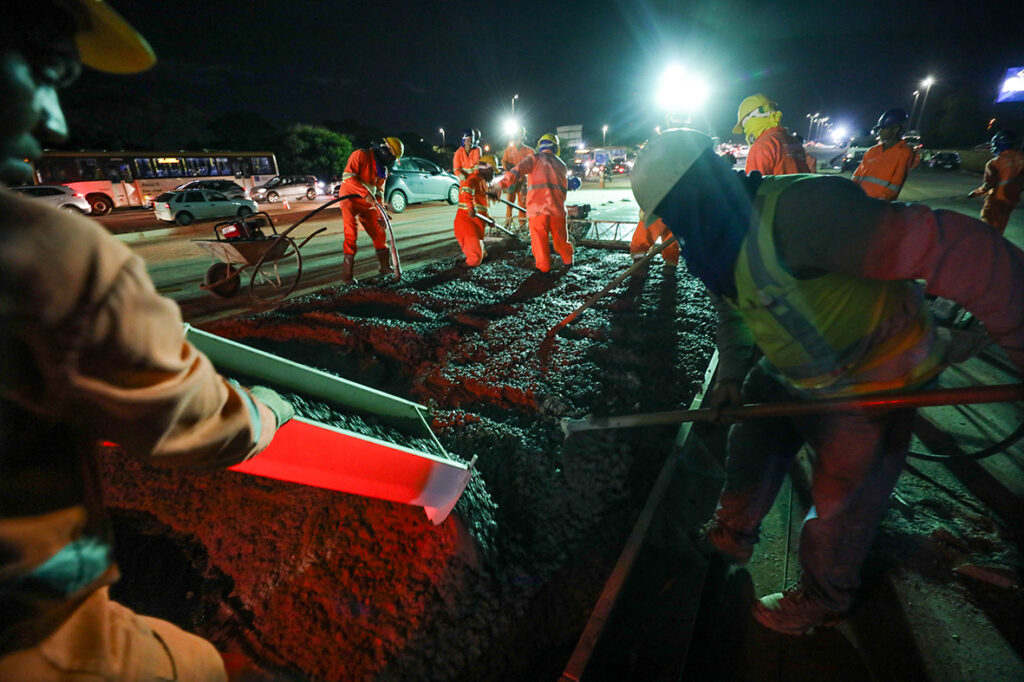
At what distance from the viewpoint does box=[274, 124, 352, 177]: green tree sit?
3259 cm

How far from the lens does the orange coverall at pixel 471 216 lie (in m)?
6.51

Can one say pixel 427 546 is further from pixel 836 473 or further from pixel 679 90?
pixel 679 90

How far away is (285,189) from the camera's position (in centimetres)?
2164

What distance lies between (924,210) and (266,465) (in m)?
2.08


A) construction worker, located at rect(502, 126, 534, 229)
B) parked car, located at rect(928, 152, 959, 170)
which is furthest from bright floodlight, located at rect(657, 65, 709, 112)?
parked car, located at rect(928, 152, 959, 170)

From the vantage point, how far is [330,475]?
1571mm

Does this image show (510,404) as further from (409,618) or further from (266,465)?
(266,465)

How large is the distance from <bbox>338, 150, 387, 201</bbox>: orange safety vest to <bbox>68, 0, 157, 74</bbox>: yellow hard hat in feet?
15.9

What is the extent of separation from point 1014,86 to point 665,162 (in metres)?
37.2

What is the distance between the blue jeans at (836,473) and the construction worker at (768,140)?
12.5 feet

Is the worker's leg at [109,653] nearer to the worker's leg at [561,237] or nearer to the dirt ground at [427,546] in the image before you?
the dirt ground at [427,546]

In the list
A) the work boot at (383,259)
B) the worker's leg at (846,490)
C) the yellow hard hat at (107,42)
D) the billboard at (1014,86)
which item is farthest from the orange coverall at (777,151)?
the billboard at (1014,86)

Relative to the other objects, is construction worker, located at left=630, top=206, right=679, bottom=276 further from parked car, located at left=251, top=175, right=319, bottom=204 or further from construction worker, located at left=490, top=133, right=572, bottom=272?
parked car, located at left=251, top=175, right=319, bottom=204

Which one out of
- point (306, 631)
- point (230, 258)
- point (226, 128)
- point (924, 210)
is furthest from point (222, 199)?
point (226, 128)
